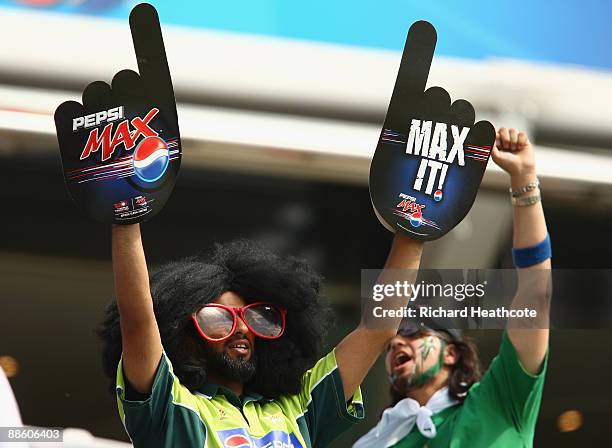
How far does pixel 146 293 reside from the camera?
210 cm

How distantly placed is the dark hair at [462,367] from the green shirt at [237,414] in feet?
1.47

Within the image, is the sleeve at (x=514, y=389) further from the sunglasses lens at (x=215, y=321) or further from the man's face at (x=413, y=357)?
the sunglasses lens at (x=215, y=321)

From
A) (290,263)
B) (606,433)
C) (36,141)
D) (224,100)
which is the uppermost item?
(224,100)

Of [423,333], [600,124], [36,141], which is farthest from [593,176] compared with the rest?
[36,141]

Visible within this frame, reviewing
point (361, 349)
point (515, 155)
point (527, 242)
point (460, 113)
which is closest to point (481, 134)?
point (460, 113)

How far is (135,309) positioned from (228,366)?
0.29 m

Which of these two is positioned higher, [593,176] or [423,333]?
[593,176]

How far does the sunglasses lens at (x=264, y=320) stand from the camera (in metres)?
2.34

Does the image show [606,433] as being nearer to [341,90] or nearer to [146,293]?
[341,90]

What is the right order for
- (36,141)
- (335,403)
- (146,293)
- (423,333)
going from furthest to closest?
(36,141) < (423,333) < (335,403) < (146,293)

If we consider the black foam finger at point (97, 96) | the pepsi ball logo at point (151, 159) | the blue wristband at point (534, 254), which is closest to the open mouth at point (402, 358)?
the blue wristband at point (534, 254)

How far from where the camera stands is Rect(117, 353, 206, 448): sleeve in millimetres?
2125

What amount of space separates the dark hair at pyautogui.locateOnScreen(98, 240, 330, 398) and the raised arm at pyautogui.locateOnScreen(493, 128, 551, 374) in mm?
456

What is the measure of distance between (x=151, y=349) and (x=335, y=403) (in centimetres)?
48
